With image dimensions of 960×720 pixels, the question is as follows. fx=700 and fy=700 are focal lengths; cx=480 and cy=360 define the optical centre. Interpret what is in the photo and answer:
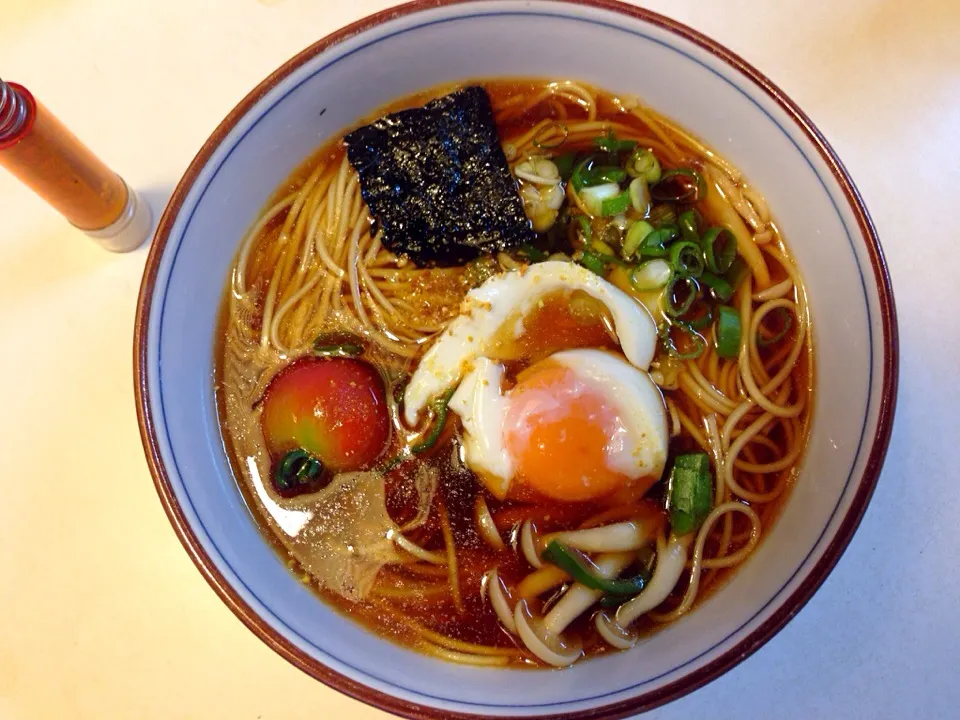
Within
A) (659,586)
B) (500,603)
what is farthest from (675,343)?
(500,603)

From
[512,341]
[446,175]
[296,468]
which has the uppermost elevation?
[446,175]

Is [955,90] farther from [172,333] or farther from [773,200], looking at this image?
[172,333]

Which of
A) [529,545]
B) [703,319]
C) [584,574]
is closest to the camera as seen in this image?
[584,574]

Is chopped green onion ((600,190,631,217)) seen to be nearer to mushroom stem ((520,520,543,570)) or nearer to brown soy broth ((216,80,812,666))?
brown soy broth ((216,80,812,666))

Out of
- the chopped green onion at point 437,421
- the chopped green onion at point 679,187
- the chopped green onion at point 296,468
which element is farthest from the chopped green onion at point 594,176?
the chopped green onion at point 296,468

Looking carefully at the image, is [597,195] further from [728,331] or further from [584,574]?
[584,574]

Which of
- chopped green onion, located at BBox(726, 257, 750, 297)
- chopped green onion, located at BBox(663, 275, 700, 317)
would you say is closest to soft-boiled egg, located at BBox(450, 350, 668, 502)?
chopped green onion, located at BBox(663, 275, 700, 317)

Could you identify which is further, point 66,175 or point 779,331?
point 779,331

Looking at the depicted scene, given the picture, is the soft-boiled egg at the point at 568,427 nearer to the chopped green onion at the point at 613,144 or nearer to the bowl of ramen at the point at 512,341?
the bowl of ramen at the point at 512,341
